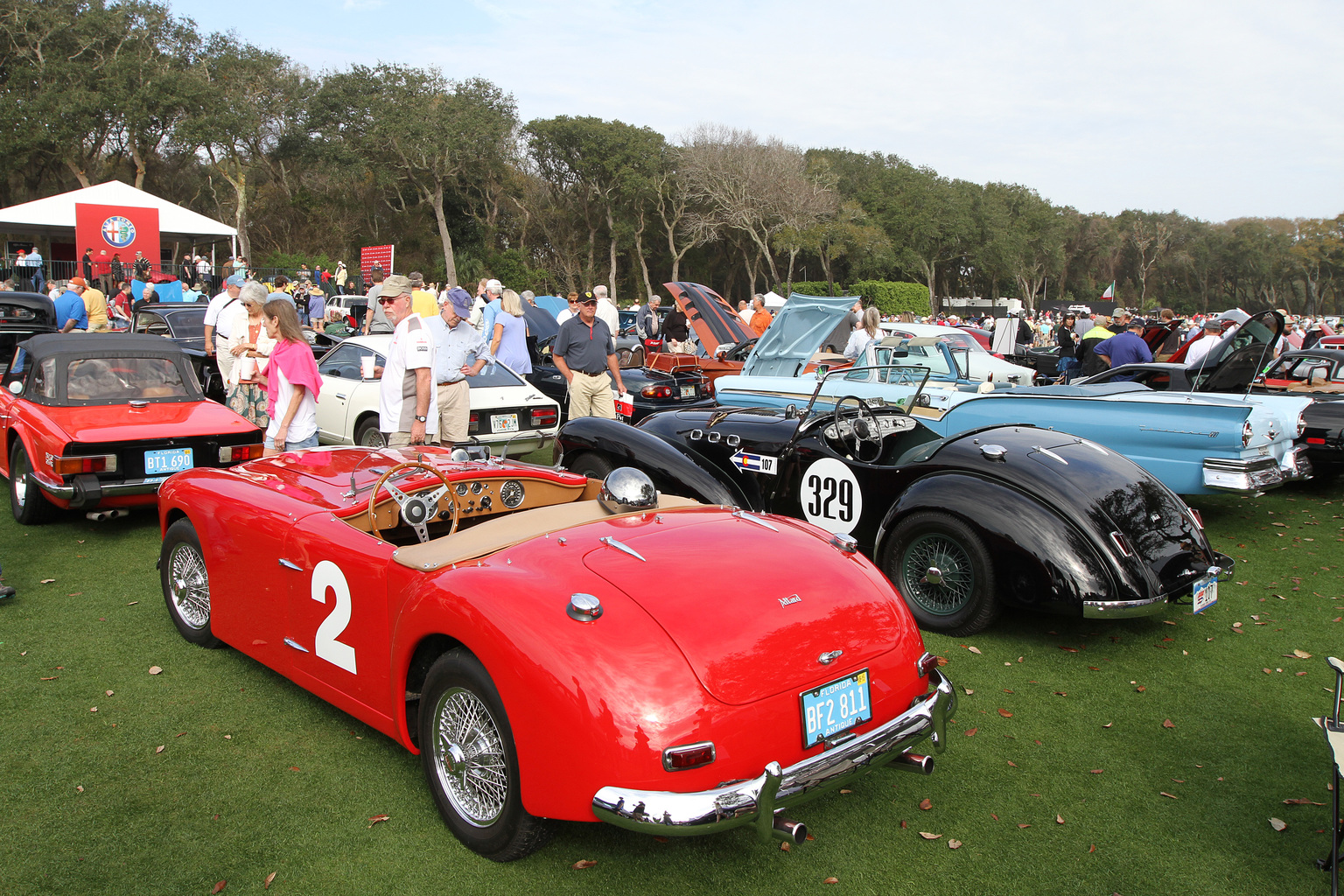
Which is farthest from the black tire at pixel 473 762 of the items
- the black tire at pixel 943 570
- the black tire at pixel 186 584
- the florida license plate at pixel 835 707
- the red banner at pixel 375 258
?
the red banner at pixel 375 258

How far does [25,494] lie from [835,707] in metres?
7.38

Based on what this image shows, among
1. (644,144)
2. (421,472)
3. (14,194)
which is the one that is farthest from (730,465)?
(14,194)

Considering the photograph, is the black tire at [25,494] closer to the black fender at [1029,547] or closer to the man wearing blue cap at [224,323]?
the man wearing blue cap at [224,323]

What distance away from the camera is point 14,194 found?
46.0 meters

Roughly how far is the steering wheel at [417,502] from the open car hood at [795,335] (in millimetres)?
7400

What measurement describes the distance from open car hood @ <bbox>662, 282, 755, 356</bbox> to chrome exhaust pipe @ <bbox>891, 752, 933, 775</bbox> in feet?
36.4

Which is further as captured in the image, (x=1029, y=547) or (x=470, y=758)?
(x=1029, y=547)

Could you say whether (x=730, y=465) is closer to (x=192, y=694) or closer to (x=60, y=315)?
(x=192, y=694)

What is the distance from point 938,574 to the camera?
4969 mm

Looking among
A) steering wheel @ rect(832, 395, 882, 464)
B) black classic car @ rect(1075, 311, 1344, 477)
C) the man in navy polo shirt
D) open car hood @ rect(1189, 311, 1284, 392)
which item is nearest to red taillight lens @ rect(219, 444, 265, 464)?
steering wheel @ rect(832, 395, 882, 464)

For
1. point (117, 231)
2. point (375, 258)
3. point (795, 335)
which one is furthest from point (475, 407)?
point (375, 258)

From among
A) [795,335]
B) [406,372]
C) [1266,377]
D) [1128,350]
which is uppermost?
[795,335]

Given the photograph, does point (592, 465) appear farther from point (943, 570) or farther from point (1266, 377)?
point (1266, 377)

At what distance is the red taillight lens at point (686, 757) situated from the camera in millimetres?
2443
